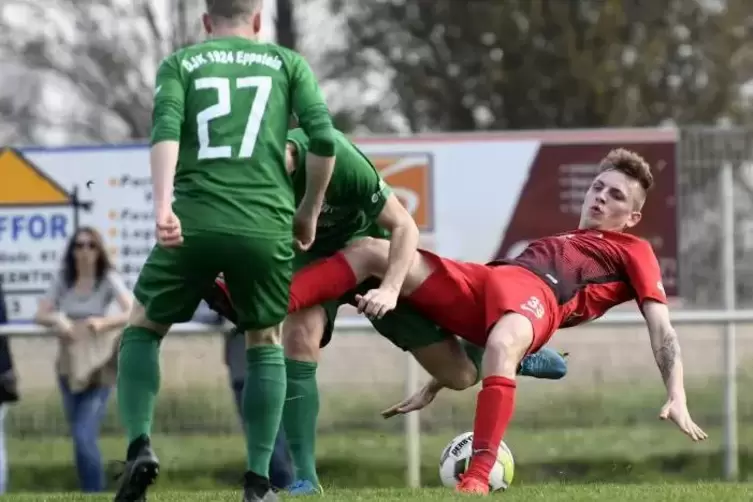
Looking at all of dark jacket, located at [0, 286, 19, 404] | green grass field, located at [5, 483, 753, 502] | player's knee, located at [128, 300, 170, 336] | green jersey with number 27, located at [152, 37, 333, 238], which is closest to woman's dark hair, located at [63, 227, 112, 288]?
dark jacket, located at [0, 286, 19, 404]

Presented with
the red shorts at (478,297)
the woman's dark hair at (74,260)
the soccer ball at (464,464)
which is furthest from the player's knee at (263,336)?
the woman's dark hair at (74,260)

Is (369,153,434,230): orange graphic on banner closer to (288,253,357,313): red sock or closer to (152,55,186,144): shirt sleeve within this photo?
(288,253,357,313): red sock

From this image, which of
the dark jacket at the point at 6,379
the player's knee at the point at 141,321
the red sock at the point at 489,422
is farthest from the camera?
the dark jacket at the point at 6,379

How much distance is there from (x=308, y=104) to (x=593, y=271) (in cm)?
200

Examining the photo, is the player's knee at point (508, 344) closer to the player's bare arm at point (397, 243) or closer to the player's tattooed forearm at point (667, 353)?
the player's bare arm at point (397, 243)

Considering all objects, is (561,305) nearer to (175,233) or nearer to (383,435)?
(175,233)

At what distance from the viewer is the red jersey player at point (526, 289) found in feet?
19.5

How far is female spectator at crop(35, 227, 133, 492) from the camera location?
9.89m

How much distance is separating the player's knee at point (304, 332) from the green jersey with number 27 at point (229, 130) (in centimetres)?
143

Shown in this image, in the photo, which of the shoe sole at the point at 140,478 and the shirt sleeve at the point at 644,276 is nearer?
the shoe sole at the point at 140,478

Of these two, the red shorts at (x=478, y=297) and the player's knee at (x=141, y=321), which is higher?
the player's knee at (x=141, y=321)

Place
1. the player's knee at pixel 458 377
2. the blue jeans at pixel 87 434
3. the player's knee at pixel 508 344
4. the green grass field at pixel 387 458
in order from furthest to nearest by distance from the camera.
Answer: the green grass field at pixel 387 458
the blue jeans at pixel 87 434
the player's knee at pixel 458 377
the player's knee at pixel 508 344

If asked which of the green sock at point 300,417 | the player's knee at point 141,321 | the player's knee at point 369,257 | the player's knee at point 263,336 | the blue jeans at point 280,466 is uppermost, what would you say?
the player's knee at point 369,257

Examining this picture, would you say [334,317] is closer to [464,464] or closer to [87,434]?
[464,464]
